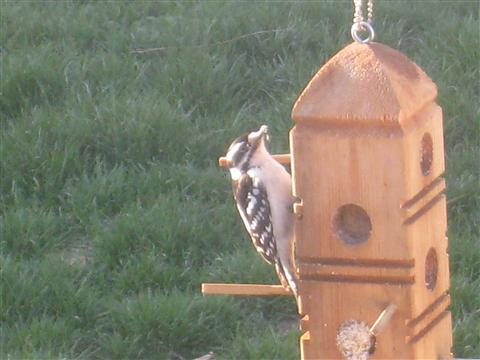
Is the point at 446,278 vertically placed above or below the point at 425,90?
below

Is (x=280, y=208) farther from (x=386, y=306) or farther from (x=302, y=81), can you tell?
(x=302, y=81)

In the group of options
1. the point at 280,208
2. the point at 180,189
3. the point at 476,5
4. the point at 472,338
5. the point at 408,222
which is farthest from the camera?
the point at 476,5

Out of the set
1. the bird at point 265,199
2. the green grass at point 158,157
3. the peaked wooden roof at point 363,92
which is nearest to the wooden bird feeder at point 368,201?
the peaked wooden roof at point 363,92

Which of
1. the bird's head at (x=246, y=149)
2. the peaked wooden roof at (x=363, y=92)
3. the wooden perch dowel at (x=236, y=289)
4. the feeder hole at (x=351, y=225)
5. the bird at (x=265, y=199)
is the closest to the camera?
the peaked wooden roof at (x=363, y=92)

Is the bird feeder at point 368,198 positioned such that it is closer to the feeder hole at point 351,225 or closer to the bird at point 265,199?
the feeder hole at point 351,225

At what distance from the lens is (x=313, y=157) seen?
361 cm

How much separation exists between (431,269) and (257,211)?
83 centimetres

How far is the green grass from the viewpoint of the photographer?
5.78 m

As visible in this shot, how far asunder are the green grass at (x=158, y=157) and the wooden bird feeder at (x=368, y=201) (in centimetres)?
179

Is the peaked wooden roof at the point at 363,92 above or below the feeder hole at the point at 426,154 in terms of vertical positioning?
above

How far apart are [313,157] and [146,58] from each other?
390 centimetres

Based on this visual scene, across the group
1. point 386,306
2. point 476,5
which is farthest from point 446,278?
point 476,5

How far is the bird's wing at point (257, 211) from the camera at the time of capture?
176 inches

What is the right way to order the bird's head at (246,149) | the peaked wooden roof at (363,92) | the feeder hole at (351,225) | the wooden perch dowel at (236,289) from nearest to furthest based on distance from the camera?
the peaked wooden roof at (363,92)
the feeder hole at (351,225)
the wooden perch dowel at (236,289)
the bird's head at (246,149)
